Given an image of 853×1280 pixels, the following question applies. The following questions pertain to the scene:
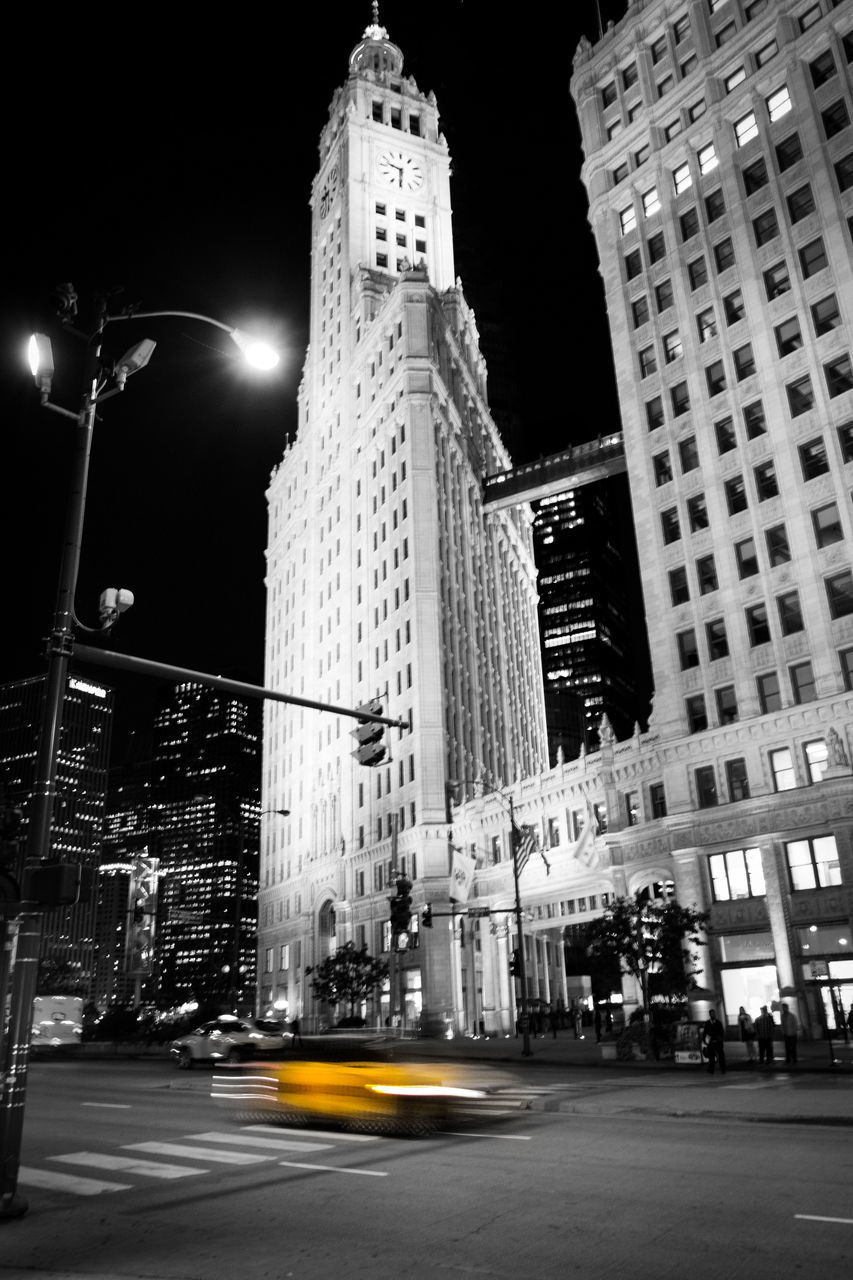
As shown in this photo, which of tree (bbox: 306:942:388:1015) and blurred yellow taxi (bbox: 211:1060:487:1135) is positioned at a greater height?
tree (bbox: 306:942:388:1015)

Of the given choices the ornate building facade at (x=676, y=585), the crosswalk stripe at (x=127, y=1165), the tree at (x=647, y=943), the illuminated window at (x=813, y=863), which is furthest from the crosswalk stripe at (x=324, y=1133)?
the illuminated window at (x=813, y=863)

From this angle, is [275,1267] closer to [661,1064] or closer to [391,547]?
[661,1064]

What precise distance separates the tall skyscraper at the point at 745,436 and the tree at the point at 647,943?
6.14m

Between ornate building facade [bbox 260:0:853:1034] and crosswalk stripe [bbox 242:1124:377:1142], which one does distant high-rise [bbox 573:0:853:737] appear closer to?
ornate building facade [bbox 260:0:853:1034]

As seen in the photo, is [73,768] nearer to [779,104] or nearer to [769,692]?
[769,692]

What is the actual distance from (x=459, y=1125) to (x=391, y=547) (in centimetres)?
6954

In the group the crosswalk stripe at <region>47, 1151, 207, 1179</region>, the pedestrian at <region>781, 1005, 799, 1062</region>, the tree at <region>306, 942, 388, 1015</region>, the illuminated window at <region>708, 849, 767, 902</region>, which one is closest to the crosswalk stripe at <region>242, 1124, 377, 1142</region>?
the crosswalk stripe at <region>47, 1151, 207, 1179</region>

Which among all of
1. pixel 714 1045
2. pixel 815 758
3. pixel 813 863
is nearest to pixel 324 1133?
pixel 714 1045

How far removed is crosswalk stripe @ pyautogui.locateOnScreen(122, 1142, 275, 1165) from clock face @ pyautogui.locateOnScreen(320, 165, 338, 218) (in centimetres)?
11811

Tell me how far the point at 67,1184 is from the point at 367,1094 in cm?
504

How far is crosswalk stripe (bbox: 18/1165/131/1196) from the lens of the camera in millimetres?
11766

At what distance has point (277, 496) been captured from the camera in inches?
4921

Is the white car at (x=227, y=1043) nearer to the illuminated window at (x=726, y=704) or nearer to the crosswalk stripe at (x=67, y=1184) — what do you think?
the crosswalk stripe at (x=67, y=1184)

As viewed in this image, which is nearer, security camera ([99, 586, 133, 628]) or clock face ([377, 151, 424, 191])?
security camera ([99, 586, 133, 628])
